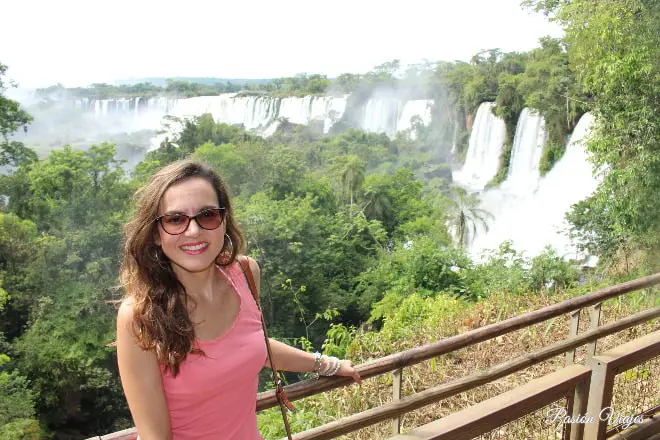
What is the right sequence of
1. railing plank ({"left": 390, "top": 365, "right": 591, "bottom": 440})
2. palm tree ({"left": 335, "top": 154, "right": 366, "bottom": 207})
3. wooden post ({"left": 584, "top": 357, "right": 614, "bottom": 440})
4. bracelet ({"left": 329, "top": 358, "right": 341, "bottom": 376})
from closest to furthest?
1. bracelet ({"left": 329, "top": 358, "right": 341, "bottom": 376})
2. railing plank ({"left": 390, "top": 365, "right": 591, "bottom": 440})
3. wooden post ({"left": 584, "top": 357, "right": 614, "bottom": 440})
4. palm tree ({"left": 335, "top": 154, "right": 366, "bottom": 207})

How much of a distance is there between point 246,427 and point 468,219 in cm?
1499

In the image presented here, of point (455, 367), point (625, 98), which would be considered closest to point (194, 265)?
point (455, 367)

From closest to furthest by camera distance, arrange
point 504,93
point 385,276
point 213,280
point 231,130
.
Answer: point 213,280 → point 385,276 → point 504,93 → point 231,130

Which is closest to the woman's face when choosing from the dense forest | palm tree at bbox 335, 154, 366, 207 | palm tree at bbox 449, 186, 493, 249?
the dense forest

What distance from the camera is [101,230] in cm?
1230

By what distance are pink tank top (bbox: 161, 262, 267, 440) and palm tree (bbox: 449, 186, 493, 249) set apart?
→ 13.3 m

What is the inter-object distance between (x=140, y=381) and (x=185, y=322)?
10 cm

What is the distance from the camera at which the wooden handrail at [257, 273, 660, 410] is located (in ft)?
3.38

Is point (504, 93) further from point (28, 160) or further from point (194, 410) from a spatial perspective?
point (194, 410)

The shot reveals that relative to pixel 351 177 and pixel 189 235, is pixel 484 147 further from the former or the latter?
pixel 189 235

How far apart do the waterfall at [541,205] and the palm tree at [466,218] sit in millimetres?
214

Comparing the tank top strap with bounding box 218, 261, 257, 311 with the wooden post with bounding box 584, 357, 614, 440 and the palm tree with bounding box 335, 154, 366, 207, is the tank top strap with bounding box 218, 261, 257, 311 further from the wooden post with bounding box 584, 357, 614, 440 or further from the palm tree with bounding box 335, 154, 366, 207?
the palm tree with bounding box 335, 154, 366, 207

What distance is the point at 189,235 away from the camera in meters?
0.83

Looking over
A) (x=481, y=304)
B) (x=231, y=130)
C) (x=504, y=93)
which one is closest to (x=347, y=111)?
(x=231, y=130)
